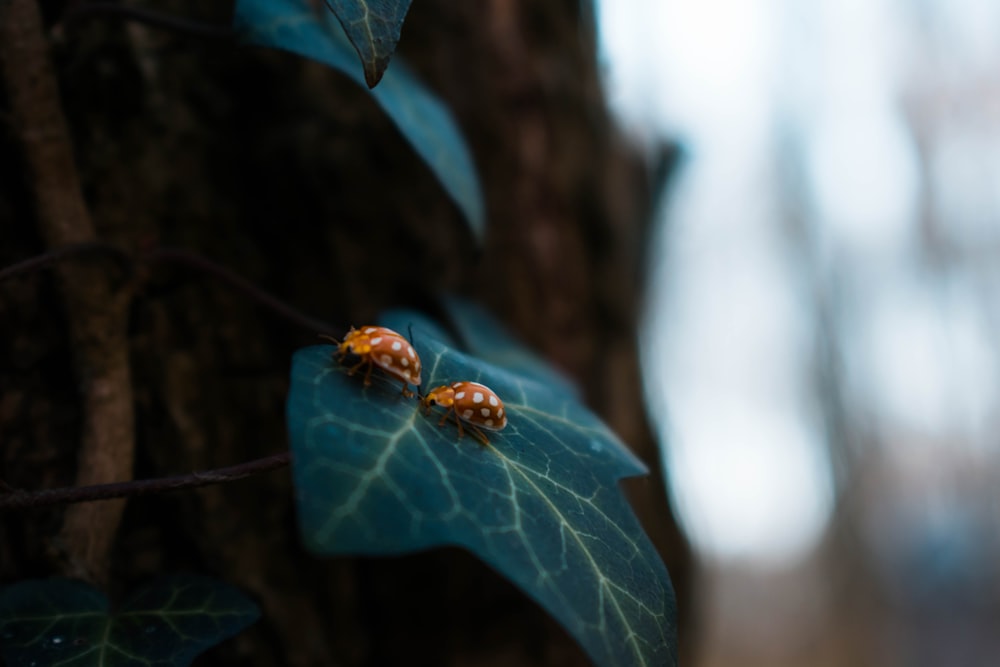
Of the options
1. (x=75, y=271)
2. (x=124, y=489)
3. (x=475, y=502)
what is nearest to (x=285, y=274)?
(x=75, y=271)

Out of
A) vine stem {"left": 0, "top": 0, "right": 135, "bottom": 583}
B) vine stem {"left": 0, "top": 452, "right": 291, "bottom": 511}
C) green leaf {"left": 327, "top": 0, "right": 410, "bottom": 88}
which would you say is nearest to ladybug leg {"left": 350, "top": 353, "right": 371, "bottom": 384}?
vine stem {"left": 0, "top": 452, "right": 291, "bottom": 511}

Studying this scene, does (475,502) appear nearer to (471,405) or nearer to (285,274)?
(471,405)

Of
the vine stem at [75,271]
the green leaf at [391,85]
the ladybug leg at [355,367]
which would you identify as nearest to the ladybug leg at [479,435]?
the ladybug leg at [355,367]

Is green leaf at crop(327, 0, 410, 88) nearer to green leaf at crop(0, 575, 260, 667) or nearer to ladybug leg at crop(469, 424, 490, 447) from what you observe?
ladybug leg at crop(469, 424, 490, 447)

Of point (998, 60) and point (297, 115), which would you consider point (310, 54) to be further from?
point (998, 60)

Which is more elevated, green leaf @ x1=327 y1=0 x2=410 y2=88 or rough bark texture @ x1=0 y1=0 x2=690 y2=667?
green leaf @ x1=327 y1=0 x2=410 y2=88

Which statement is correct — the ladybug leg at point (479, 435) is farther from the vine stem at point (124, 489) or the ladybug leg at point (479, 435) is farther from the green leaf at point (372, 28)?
the green leaf at point (372, 28)

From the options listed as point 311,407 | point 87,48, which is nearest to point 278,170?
point 87,48
